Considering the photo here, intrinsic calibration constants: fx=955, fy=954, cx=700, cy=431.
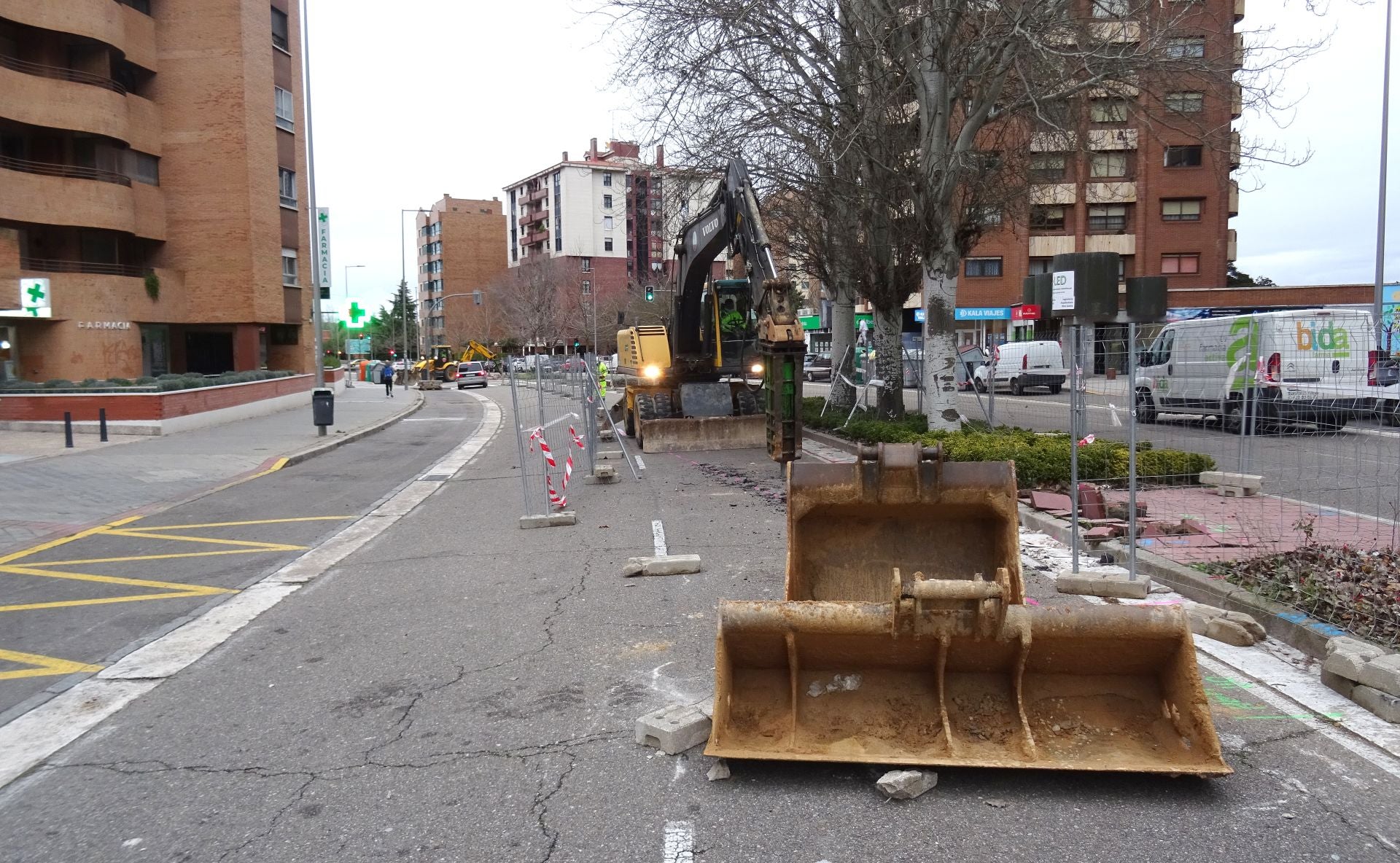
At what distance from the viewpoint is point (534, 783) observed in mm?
4164

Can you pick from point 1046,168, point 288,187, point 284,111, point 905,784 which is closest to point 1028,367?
point 1046,168

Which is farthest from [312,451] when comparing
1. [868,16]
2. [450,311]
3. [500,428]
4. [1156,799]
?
[450,311]

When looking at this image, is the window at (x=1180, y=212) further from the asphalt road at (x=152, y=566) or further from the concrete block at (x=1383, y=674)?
the concrete block at (x=1383, y=674)

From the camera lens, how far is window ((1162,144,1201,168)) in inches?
1820

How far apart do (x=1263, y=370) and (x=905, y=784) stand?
7.35 meters

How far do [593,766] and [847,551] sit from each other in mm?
2071

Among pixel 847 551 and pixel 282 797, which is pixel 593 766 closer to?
pixel 282 797

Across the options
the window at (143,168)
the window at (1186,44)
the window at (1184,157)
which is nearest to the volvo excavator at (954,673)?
the window at (1186,44)

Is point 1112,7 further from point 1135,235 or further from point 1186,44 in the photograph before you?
point 1135,235

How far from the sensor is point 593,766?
4.30m

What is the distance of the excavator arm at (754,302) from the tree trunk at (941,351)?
2.63 meters

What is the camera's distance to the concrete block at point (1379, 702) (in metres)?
4.51

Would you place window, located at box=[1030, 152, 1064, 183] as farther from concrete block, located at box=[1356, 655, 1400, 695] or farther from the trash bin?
the trash bin

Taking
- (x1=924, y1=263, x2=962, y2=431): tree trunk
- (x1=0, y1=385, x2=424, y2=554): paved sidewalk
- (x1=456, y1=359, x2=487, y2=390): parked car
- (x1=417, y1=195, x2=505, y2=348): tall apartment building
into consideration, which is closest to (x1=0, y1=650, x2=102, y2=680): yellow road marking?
(x1=0, y1=385, x2=424, y2=554): paved sidewalk
